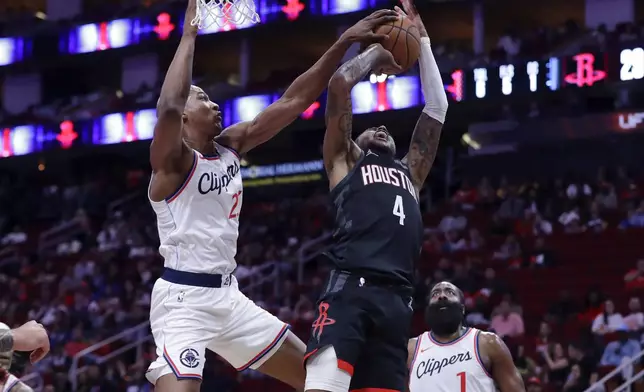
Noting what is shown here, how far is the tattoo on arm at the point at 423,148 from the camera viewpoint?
19.0 feet

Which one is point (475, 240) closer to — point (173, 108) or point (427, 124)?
point (427, 124)

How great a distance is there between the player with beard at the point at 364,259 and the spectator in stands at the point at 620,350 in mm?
6835

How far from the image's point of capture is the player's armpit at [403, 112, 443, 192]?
579 centimetres

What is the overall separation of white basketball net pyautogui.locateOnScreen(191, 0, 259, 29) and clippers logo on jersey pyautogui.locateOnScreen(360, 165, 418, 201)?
1098 millimetres

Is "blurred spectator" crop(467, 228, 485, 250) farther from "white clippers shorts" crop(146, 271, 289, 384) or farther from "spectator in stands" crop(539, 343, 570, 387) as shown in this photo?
"white clippers shorts" crop(146, 271, 289, 384)

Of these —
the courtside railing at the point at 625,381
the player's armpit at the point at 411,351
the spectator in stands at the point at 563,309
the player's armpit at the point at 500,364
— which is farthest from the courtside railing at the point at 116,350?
the player's armpit at the point at 500,364

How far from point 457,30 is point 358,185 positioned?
63.7ft

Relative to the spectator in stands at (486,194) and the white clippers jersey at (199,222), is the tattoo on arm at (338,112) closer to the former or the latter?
the white clippers jersey at (199,222)

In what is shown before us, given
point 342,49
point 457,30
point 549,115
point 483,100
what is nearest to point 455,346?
point 342,49

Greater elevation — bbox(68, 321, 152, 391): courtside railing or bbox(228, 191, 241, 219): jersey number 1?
bbox(228, 191, 241, 219): jersey number 1

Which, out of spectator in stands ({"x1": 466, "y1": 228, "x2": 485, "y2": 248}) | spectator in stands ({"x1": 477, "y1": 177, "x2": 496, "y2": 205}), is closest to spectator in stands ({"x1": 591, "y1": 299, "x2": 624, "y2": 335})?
spectator in stands ({"x1": 466, "y1": 228, "x2": 485, "y2": 248})

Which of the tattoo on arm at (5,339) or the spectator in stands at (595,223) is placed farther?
the spectator in stands at (595,223)

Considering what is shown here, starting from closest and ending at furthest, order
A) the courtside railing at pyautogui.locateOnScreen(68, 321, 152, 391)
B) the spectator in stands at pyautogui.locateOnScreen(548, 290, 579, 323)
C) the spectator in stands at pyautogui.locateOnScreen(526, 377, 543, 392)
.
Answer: the spectator in stands at pyautogui.locateOnScreen(526, 377, 543, 392) → the spectator in stands at pyautogui.locateOnScreen(548, 290, 579, 323) → the courtside railing at pyautogui.locateOnScreen(68, 321, 152, 391)

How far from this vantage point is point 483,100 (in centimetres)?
1811
